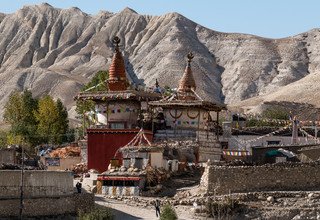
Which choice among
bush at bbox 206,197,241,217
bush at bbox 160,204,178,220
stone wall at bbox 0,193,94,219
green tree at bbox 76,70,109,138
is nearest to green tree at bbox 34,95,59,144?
green tree at bbox 76,70,109,138

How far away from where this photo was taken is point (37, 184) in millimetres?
35438

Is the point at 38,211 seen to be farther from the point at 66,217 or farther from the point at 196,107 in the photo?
the point at 196,107

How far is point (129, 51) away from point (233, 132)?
111 meters

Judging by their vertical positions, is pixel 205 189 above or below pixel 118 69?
below

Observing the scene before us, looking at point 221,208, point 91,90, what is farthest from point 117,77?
point 221,208

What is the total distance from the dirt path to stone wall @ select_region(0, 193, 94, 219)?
4.51 feet

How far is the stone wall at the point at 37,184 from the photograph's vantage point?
1358 inches

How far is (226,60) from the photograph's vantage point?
6511 inches

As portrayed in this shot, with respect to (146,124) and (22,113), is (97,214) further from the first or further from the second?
(22,113)

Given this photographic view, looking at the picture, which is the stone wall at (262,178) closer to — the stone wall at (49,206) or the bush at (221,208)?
the bush at (221,208)

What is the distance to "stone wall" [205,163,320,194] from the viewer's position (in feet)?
131

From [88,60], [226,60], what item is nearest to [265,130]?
→ [226,60]

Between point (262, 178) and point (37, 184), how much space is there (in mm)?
10985

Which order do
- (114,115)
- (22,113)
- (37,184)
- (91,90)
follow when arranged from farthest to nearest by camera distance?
1. (22,113)
2. (91,90)
3. (114,115)
4. (37,184)
